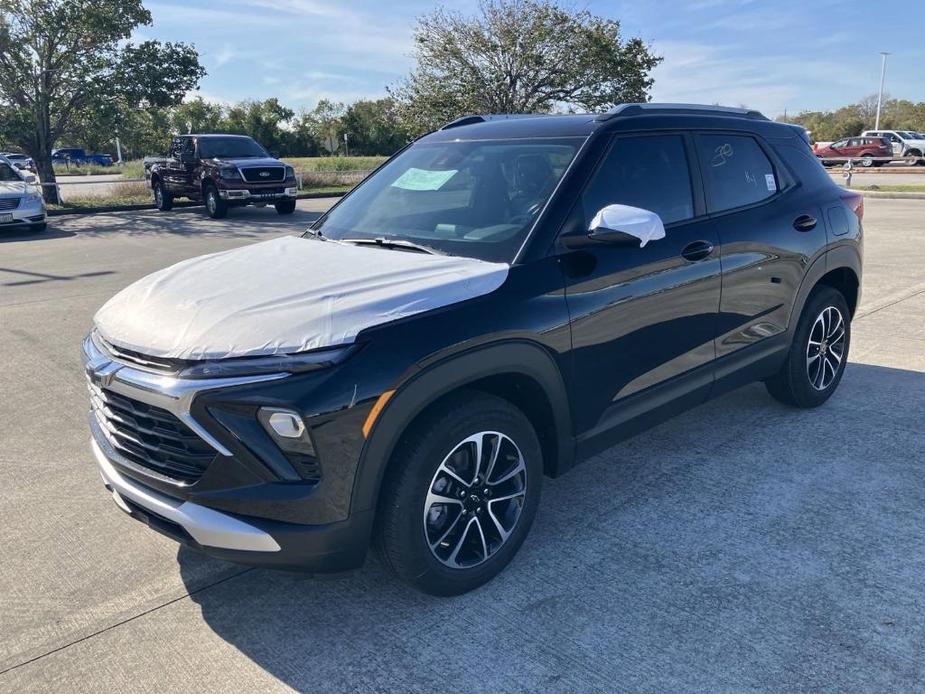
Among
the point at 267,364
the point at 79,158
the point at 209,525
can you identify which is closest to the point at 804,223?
the point at 267,364

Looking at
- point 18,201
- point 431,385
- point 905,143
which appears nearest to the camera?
point 431,385

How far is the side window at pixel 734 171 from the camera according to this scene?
3898mm

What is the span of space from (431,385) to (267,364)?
57cm

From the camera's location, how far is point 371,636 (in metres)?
2.74

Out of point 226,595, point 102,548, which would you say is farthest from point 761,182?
point 102,548

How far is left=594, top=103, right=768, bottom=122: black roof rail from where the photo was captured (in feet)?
11.7

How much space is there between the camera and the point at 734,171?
408cm

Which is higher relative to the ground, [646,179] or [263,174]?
[263,174]

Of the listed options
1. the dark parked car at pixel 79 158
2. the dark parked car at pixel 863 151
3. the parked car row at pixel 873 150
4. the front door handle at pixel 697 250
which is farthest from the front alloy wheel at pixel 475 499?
the dark parked car at pixel 79 158

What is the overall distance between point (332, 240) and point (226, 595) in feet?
5.71

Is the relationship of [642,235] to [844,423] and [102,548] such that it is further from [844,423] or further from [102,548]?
[102,548]

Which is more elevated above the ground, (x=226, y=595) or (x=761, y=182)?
(x=761, y=182)

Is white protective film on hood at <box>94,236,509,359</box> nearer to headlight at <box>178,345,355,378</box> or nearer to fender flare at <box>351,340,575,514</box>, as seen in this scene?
headlight at <box>178,345,355,378</box>

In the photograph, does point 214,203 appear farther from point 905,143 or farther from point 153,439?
A: point 905,143
